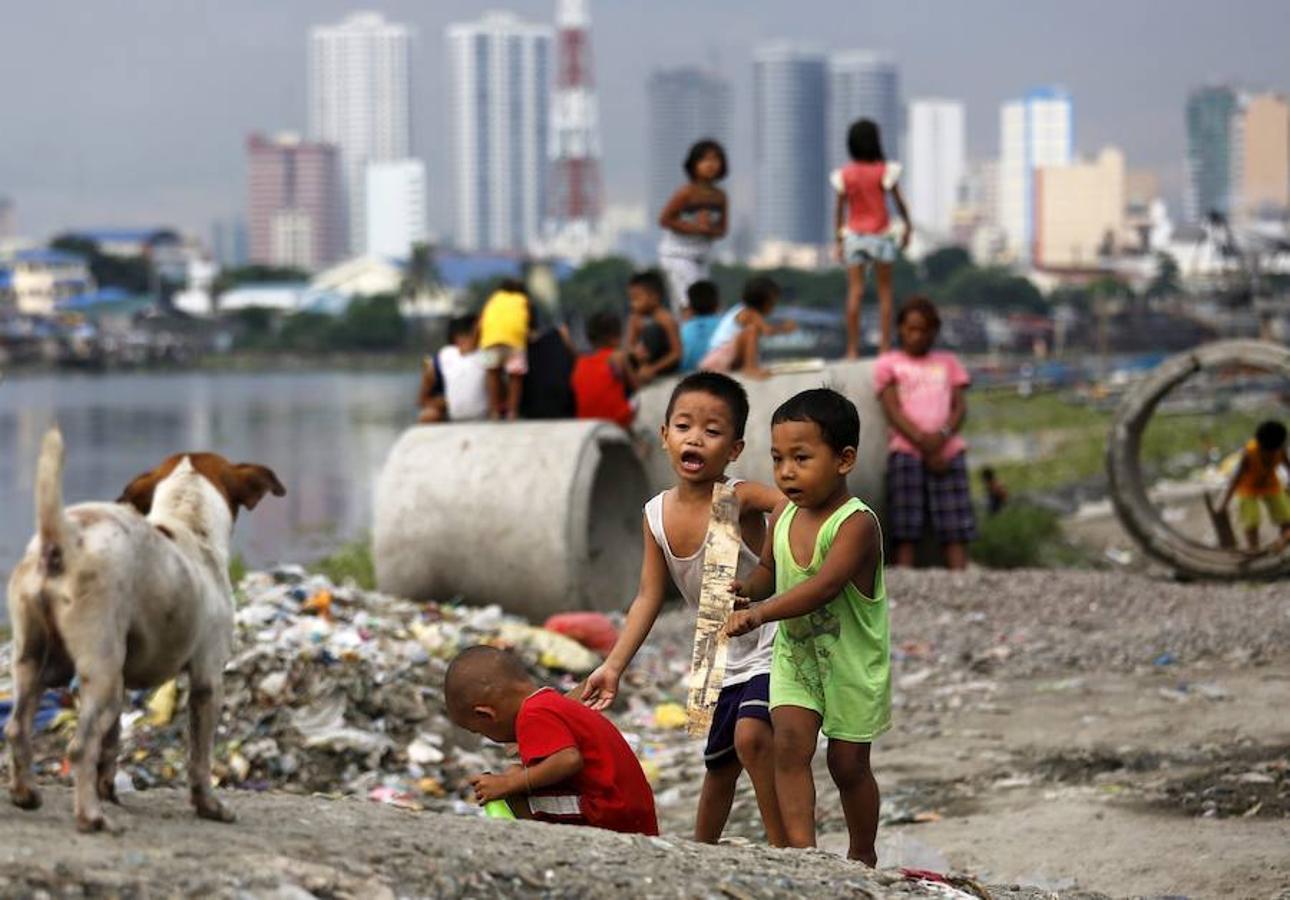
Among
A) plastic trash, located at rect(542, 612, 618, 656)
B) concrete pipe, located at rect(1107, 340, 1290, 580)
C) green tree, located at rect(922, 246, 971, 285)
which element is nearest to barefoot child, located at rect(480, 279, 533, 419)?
plastic trash, located at rect(542, 612, 618, 656)

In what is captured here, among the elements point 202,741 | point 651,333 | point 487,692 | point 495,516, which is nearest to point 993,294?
point 651,333

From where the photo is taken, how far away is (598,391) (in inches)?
461

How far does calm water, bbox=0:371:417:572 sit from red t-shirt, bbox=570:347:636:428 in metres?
2.92

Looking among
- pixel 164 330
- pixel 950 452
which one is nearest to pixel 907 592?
pixel 950 452

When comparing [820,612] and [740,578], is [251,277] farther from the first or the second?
[820,612]

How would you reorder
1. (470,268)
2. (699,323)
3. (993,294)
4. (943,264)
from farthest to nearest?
1. (470,268)
2. (943,264)
3. (993,294)
4. (699,323)

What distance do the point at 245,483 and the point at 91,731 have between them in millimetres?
1049

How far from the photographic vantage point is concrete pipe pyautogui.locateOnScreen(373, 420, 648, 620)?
10.8 meters

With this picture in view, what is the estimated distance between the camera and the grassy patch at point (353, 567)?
14909mm

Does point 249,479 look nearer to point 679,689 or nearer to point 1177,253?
point 679,689

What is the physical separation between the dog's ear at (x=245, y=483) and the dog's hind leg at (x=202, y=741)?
0.56 meters

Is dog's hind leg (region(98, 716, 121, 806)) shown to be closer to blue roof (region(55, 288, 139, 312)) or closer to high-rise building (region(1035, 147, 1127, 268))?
blue roof (region(55, 288, 139, 312))

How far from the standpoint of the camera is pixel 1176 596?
1148 centimetres

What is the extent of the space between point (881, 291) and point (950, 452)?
5.06 ft
